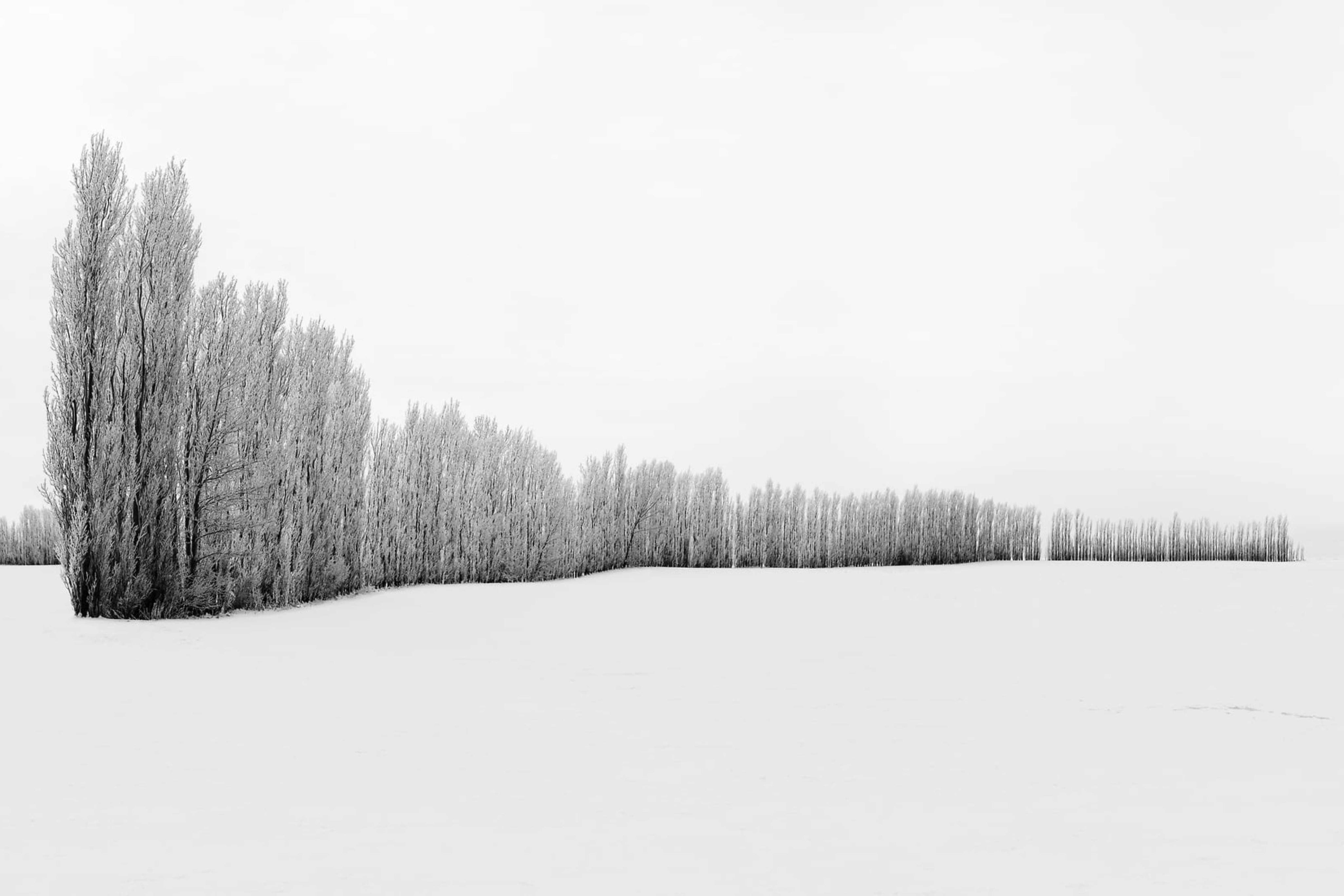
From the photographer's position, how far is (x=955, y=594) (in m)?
9.95

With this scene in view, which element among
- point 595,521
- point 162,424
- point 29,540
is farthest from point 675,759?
point 29,540

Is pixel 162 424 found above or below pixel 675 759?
above

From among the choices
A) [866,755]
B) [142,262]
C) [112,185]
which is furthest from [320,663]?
[112,185]

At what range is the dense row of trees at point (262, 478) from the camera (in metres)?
8.38

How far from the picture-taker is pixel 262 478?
956 centimetres

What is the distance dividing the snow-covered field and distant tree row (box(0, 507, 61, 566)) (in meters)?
12.1

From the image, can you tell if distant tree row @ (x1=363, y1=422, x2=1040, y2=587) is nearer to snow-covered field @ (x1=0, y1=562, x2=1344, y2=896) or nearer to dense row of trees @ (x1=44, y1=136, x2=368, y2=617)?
dense row of trees @ (x1=44, y1=136, x2=368, y2=617)

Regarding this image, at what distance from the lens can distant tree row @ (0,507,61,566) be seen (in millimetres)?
17312

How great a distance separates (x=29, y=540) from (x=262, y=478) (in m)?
12.0

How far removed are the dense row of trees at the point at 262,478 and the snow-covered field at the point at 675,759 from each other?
1349 millimetres

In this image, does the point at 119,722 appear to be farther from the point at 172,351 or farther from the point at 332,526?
the point at 332,526

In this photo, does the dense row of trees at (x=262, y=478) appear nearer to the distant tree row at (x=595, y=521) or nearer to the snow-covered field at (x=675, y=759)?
the distant tree row at (x=595, y=521)

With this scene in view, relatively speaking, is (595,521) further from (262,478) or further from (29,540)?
(29,540)

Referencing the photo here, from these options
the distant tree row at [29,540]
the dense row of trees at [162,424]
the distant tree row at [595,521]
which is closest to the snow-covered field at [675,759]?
the dense row of trees at [162,424]
